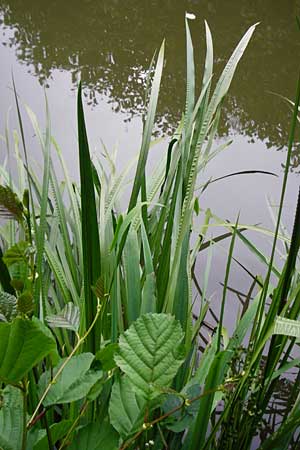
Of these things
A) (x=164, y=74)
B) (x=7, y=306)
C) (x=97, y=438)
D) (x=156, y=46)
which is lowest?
(x=97, y=438)

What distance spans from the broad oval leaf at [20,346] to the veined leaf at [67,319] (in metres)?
0.10

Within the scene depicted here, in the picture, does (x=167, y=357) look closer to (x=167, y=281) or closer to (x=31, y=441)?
(x=31, y=441)

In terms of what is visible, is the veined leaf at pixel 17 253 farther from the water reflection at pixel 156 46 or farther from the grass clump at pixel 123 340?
the water reflection at pixel 156 46

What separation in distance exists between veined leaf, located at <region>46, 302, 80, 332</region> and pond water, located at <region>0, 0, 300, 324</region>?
80cm

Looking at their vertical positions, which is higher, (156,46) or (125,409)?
(156,46)

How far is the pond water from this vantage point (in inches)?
66.4

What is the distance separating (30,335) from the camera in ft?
1.07

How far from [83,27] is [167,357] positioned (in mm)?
2712

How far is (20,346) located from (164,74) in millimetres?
2280

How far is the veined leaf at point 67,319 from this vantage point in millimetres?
447

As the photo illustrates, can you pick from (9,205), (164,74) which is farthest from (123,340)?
(164,74)

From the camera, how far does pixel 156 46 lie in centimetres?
272

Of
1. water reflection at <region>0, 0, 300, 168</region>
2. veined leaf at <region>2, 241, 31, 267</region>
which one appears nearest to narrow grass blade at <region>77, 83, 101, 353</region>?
veined leaf at <region>2, 241, 31, 267</region>

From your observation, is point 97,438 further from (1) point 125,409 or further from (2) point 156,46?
→ (2) point 156,46
